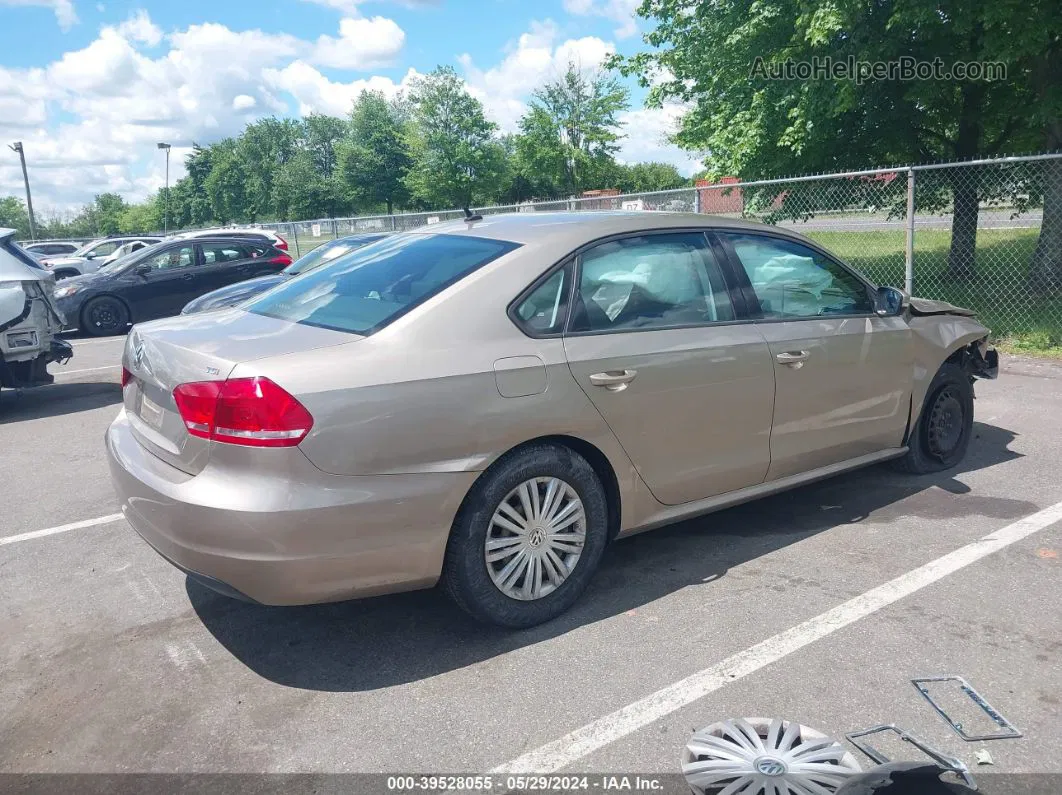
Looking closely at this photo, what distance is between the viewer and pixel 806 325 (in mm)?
4277

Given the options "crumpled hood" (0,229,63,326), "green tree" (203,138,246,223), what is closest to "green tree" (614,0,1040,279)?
"crumpled hood" (0,229,63,326)

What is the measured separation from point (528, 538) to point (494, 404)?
58 centimetres

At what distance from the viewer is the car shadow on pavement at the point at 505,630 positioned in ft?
10.7

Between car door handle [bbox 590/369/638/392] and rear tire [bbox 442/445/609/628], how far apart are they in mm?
312

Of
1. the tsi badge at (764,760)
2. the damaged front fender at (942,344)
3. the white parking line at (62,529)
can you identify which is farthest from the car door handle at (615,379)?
the white parking line at (62,529)

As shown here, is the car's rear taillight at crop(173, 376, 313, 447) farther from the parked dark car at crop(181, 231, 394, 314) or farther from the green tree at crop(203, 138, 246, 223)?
the green tree at crop(203, 138, 246, 223)

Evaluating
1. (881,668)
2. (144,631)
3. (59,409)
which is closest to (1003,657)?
(881,668)

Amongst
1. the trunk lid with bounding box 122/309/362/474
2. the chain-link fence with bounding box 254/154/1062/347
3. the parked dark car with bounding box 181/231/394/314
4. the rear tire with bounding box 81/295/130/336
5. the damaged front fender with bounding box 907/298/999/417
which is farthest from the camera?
the rear tire with bounding box 81/295/130/336

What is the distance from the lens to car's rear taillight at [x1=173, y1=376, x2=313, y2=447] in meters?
2.83

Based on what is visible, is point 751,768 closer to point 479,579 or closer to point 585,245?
point 479,579

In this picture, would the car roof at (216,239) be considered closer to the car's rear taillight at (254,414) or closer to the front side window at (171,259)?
the front side window at (171,259)

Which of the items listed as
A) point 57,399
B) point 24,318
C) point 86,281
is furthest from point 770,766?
point 86,281

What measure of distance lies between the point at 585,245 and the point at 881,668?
2.06 m

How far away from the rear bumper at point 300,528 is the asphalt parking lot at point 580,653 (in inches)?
17.1
